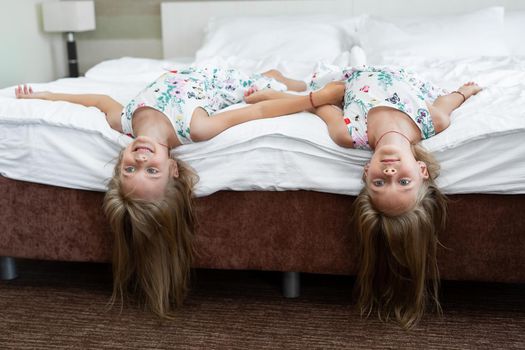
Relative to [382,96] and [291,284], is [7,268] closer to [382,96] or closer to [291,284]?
[291,284]

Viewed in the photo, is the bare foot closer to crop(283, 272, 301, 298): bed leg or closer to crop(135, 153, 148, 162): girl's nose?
crop(283, 272, 301, 298): bed leg

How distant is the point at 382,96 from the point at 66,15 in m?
2.44

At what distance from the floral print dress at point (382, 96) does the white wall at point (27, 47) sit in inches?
89.9

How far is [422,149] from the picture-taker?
166cm

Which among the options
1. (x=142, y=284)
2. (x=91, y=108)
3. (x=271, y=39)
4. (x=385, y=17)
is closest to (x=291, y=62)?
(x=271, y=39)

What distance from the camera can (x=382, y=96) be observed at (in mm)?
1838

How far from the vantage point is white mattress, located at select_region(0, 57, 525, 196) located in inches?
63.9

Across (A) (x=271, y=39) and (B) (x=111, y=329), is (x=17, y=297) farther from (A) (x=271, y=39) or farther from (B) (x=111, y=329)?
(A) (x=271, y=39)

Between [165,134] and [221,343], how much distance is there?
611mm

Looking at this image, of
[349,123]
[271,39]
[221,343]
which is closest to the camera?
[221,343]

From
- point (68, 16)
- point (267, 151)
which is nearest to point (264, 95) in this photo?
point (267, 151)

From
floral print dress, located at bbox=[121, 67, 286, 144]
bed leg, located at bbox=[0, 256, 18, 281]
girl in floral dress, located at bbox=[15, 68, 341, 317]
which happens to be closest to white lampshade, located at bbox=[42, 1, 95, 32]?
floral print dress, located at bbox=[121, 67, 286, 144]

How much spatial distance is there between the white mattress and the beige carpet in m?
0.36

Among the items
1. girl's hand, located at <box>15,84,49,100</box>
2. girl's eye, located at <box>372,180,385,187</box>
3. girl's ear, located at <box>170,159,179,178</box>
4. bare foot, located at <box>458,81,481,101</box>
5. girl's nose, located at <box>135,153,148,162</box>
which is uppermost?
girl's hand, located at <box>15,84,49,100</box>
